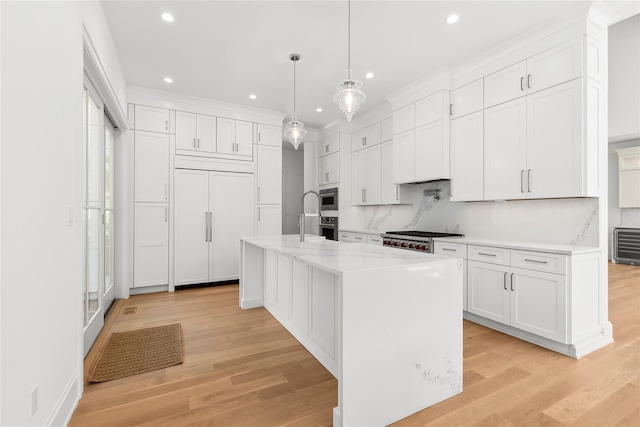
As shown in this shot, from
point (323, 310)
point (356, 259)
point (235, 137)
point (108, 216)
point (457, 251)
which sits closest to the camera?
point (356, 259)

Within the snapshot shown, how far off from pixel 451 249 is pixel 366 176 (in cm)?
229

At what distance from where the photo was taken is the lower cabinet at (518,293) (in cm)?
248

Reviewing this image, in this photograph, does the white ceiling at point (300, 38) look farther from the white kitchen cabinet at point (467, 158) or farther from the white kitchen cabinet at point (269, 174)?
the white kitchen cabinet at point (269, 174)

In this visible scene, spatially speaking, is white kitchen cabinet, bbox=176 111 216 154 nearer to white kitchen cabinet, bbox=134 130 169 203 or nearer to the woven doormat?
white kitchen cabinet, bbox=134 130 169 203

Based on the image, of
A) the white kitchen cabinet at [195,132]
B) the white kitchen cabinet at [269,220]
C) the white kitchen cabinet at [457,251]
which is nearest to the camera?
the white kitchen cabinet at [457,251]

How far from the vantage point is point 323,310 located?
228 cm

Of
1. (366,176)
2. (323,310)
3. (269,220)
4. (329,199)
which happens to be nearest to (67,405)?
(323,310)

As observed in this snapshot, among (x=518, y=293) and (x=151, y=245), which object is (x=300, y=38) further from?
(x=151, y=245)

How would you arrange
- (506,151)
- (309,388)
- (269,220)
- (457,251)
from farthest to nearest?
(269,220) < (457,251) < (506,151) < (309,388)

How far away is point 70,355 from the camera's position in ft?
5.90

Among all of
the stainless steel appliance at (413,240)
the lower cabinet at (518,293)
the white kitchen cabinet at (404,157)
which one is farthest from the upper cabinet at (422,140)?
the lower cabinet at (518,293)

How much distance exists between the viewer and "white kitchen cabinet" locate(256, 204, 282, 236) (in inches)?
203

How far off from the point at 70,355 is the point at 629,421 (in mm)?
3160

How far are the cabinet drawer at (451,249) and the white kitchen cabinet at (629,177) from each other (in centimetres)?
589
